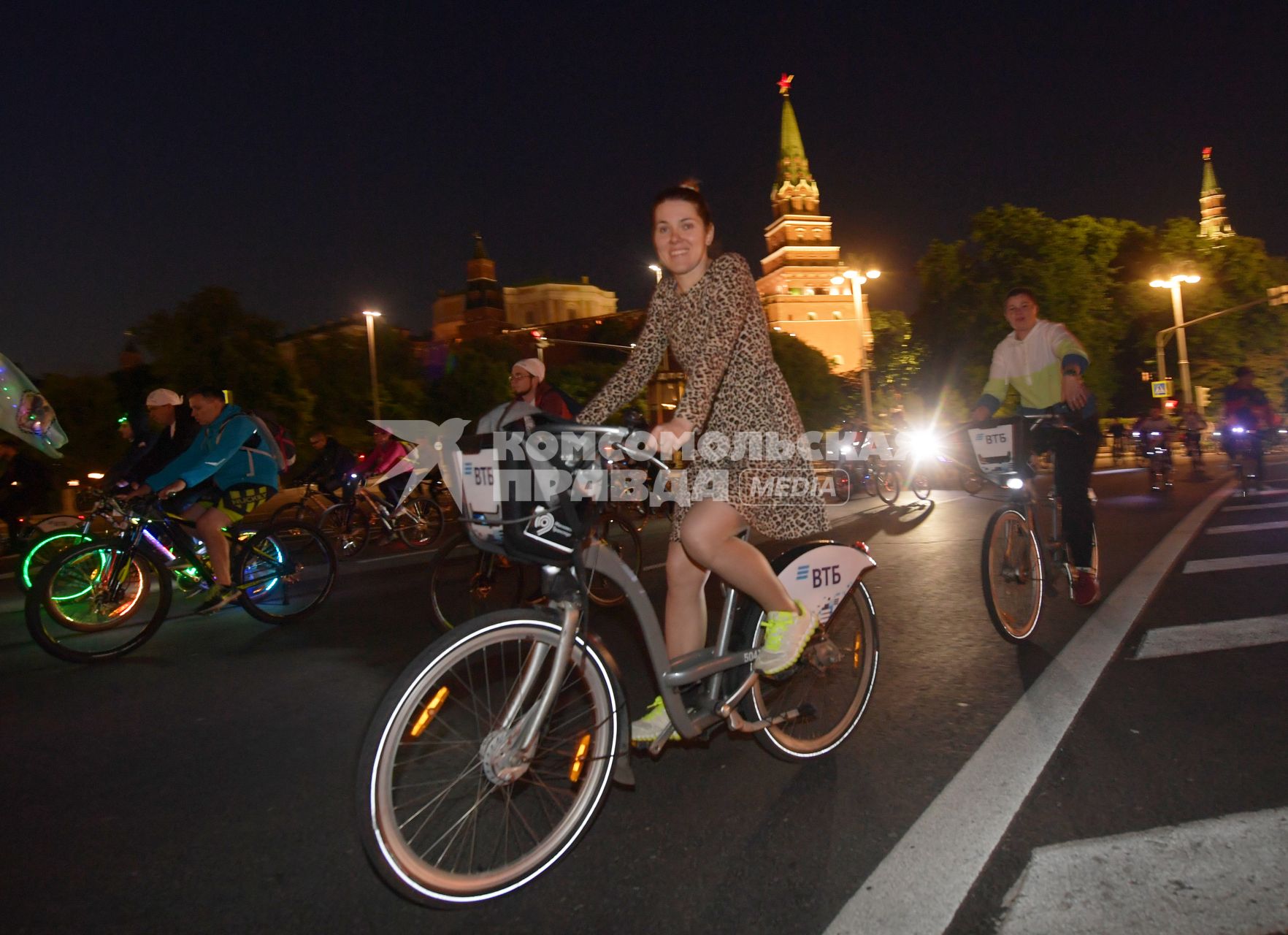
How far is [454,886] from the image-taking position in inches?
93.0

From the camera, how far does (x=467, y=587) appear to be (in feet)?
19.7

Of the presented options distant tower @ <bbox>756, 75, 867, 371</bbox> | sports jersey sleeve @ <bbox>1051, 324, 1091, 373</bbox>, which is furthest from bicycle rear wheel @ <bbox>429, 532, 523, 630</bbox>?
distant tower @ <bbox>756, 75, 867, 371</bbox>

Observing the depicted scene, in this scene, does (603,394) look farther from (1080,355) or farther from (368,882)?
(1080,355)

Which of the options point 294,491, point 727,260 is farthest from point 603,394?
point 294,491

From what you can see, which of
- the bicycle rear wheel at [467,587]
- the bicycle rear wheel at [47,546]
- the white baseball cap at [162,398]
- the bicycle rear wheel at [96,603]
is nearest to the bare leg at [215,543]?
the bicycle rear wheel at [96,603]

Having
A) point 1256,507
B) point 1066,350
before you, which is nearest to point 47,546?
point 1066,350

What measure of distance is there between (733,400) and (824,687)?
3.83 feet

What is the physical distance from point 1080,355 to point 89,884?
16.8ft

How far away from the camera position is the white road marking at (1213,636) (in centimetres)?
465

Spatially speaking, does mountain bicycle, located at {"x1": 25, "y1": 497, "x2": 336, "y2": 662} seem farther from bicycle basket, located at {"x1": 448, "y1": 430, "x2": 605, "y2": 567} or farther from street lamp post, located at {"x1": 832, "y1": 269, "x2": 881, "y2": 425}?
street lamp post, located at {"x1": 832, "y1": 269, "x2": 881, "y2": 425}

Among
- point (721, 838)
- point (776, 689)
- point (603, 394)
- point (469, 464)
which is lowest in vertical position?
point (721, 838)

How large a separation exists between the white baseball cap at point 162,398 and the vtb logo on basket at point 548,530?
541 centimetres

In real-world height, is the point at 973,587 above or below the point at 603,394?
below

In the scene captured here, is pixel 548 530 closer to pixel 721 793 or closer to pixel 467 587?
pixel 721 793
